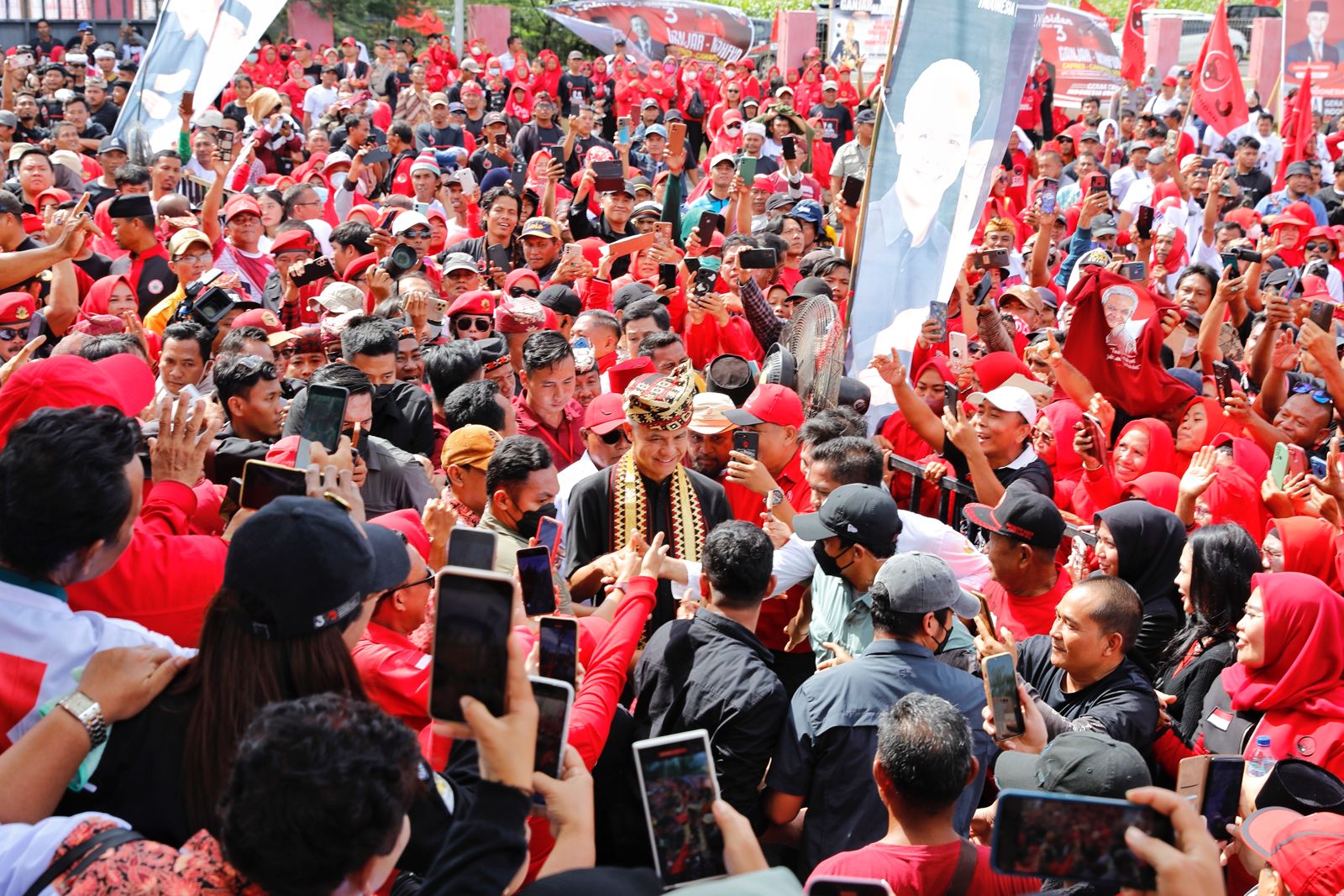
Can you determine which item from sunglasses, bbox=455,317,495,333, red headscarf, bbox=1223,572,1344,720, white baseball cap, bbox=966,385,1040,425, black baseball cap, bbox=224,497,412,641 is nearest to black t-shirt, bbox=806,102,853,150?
sunglasses, bbox=455,317,495,333

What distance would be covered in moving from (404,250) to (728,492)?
2853 mm

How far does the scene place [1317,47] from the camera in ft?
65.4

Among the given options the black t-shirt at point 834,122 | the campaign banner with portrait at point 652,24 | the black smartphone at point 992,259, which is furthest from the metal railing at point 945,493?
the campaign banner with portrait at point 652,24

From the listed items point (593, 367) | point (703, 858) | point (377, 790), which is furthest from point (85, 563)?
point (593, 367)

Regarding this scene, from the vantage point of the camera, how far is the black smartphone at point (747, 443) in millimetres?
4379

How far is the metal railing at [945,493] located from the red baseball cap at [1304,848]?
249cm

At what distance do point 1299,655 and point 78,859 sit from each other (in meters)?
2.82

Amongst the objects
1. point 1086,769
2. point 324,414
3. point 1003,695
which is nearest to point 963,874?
point 1086,769

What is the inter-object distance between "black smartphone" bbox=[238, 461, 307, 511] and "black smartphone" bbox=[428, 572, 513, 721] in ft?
3.64

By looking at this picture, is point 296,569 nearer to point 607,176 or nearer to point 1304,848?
point 1304,848

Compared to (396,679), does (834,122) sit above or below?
above

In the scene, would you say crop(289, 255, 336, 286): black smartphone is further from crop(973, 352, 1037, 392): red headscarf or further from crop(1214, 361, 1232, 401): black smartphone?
crop(1214, 361, 1232, 401): black smartphone

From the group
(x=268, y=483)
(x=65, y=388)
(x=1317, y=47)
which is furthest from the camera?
(x=1317, y=47)

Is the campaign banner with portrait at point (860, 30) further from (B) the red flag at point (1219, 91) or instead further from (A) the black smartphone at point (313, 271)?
(A) the black smartphone at point (313, 271)
